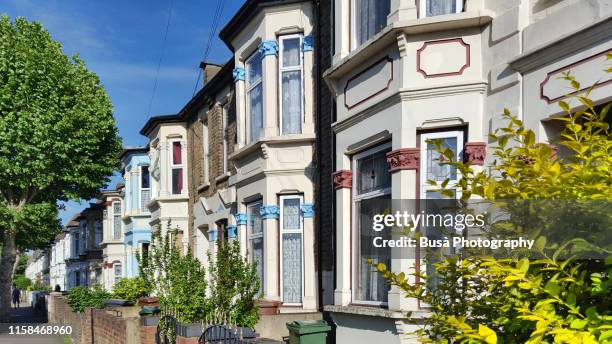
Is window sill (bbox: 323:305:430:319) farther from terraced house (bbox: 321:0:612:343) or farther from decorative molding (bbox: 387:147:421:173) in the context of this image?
decorative molding (bbox: 387:147:421:173)

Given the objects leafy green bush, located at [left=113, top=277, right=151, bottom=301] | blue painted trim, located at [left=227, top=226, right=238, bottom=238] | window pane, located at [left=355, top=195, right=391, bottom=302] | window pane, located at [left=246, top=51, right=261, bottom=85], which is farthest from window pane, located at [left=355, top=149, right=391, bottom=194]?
leafy green bush, located at [left=113, top=277, right=151, bottom=301]

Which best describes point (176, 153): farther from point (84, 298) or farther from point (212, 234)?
point (84, 298)

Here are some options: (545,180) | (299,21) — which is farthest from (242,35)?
(545,180)

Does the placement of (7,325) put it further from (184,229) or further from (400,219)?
(400,219)

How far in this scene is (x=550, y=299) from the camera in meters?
2.03

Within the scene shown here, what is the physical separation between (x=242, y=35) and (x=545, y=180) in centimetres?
985

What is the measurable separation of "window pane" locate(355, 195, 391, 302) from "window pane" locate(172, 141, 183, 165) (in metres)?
11.5

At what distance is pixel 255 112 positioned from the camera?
1112cm

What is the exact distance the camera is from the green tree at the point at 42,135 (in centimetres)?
1745

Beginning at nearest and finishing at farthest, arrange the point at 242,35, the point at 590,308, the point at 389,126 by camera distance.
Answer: the point at 590,308 < the point at 389,126 < the point at 242,35

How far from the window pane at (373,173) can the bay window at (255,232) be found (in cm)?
376

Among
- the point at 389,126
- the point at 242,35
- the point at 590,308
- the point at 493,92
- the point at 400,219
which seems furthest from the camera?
the point at 242,35

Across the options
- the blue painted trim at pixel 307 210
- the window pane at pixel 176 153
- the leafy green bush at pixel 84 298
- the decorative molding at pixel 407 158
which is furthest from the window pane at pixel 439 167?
the window pane at pixel 176 153

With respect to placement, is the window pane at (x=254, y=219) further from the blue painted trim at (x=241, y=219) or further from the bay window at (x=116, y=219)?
the bay window at (x=116, y=219)
